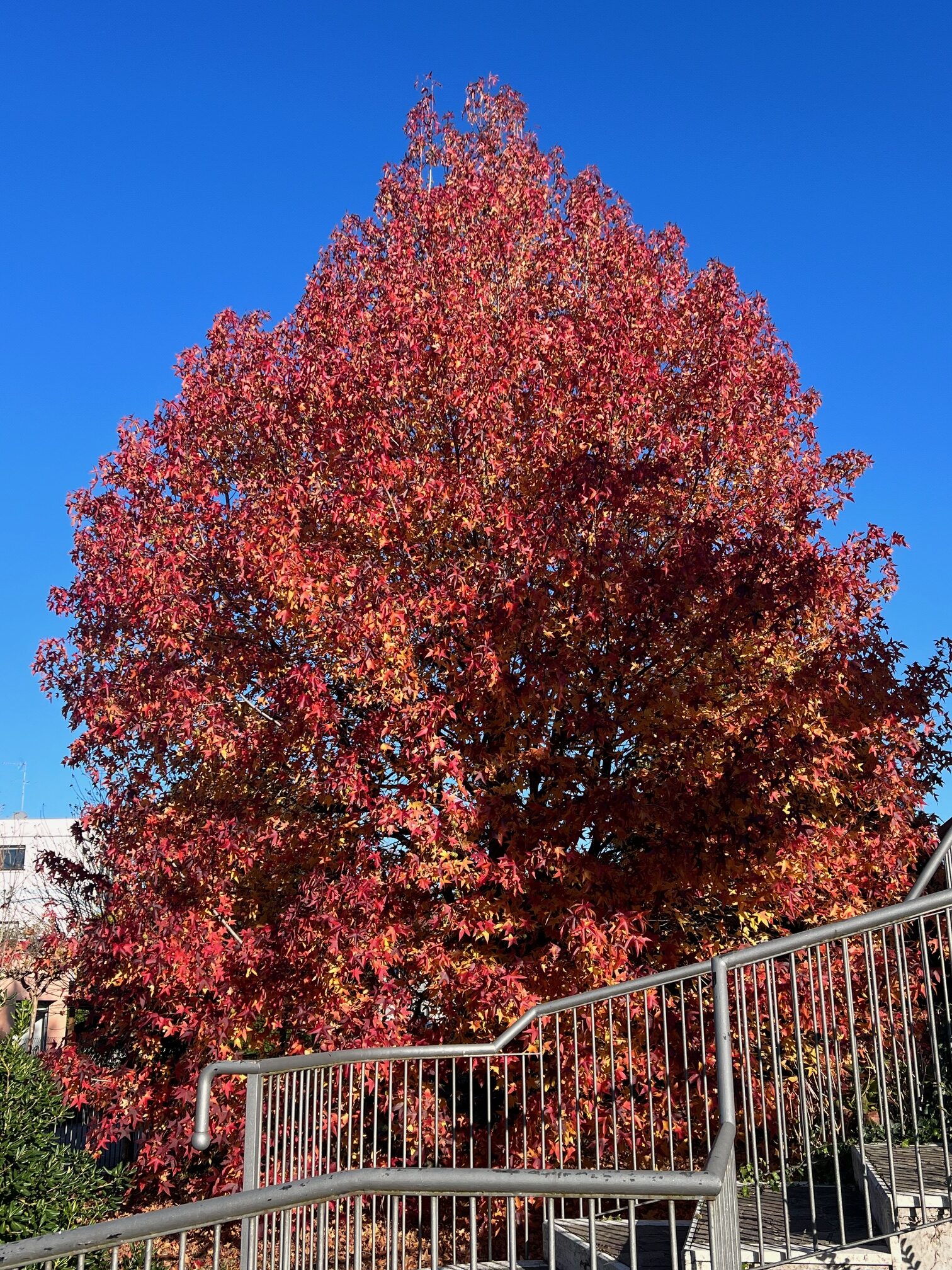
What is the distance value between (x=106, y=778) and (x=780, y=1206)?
7.12 meters

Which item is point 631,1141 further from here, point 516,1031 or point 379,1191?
point 379,1191

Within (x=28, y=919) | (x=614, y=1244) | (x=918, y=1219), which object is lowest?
(x=614, y=1244)

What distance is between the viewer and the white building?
19516mm

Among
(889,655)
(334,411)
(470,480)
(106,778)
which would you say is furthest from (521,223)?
(106,778)

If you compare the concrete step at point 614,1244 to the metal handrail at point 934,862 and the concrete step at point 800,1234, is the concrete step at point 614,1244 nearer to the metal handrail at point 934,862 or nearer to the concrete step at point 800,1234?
the concrete step at point 800,1234

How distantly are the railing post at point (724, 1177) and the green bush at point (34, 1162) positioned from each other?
5898 mm

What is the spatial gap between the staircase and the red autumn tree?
0.71m

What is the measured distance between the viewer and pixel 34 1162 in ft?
28.8

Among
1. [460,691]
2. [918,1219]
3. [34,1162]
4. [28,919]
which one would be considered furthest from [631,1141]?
[28,919]

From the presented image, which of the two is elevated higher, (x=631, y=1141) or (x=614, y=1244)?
(x=631, y=1141)

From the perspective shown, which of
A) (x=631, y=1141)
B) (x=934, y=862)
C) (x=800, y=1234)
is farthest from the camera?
(x=631, y=1141)

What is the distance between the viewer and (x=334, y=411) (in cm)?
1038

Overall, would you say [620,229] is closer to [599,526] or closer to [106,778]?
[599,526]

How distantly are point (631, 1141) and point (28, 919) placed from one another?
3718cm
